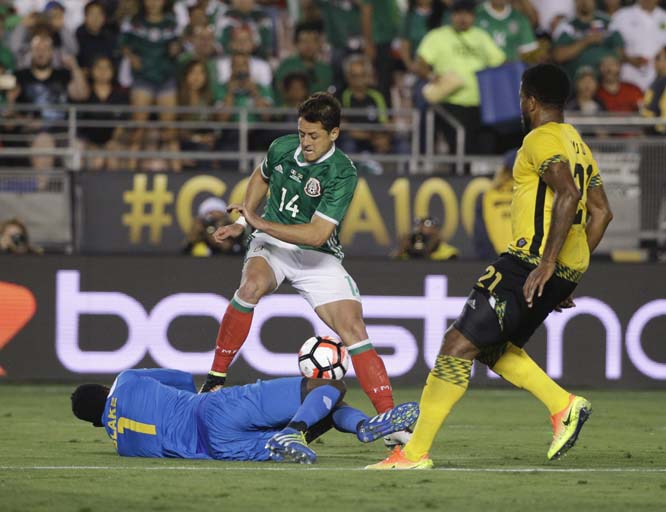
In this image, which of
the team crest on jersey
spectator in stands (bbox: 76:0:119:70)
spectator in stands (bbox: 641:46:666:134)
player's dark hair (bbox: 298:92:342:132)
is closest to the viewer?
player's dark hair (bbox: 298:92:342:132)

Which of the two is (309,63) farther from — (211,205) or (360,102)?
(211,205)

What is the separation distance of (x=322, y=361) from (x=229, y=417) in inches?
30.4

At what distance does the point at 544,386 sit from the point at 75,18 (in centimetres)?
1178

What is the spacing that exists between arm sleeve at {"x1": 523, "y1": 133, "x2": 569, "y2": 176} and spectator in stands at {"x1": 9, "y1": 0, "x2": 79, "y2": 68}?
1074 cm

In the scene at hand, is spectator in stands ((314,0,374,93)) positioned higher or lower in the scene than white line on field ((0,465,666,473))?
higher

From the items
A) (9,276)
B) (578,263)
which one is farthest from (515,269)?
(9,276)

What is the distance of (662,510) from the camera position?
22.2 ft

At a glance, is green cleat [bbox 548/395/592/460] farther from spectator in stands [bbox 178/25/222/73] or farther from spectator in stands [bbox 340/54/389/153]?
spectator in stands [bbox 178/25/222/73]

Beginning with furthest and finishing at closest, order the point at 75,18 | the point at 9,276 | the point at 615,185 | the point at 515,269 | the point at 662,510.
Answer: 1. the point at 75,18
2. the point at 615,185
3. the point at 9,276
4. the point at 515,269
5. the point at 662,510

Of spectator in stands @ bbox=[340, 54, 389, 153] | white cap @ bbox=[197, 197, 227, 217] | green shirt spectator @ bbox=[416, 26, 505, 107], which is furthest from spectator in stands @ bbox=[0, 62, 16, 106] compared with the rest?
green shirt spectator @ bbox=[416, 26, 505, 107]

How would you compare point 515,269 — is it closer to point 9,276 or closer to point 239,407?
point 239,407

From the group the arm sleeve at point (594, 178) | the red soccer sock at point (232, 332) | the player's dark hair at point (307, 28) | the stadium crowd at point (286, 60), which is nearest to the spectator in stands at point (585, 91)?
the stadium crowd at point (286, 60)

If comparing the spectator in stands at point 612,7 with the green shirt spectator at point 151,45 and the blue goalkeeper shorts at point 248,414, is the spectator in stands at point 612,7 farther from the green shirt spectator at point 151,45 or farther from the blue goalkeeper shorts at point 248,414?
the blue goalkeeper shorts at point 248,414

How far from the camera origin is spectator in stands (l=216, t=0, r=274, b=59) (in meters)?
18.8
